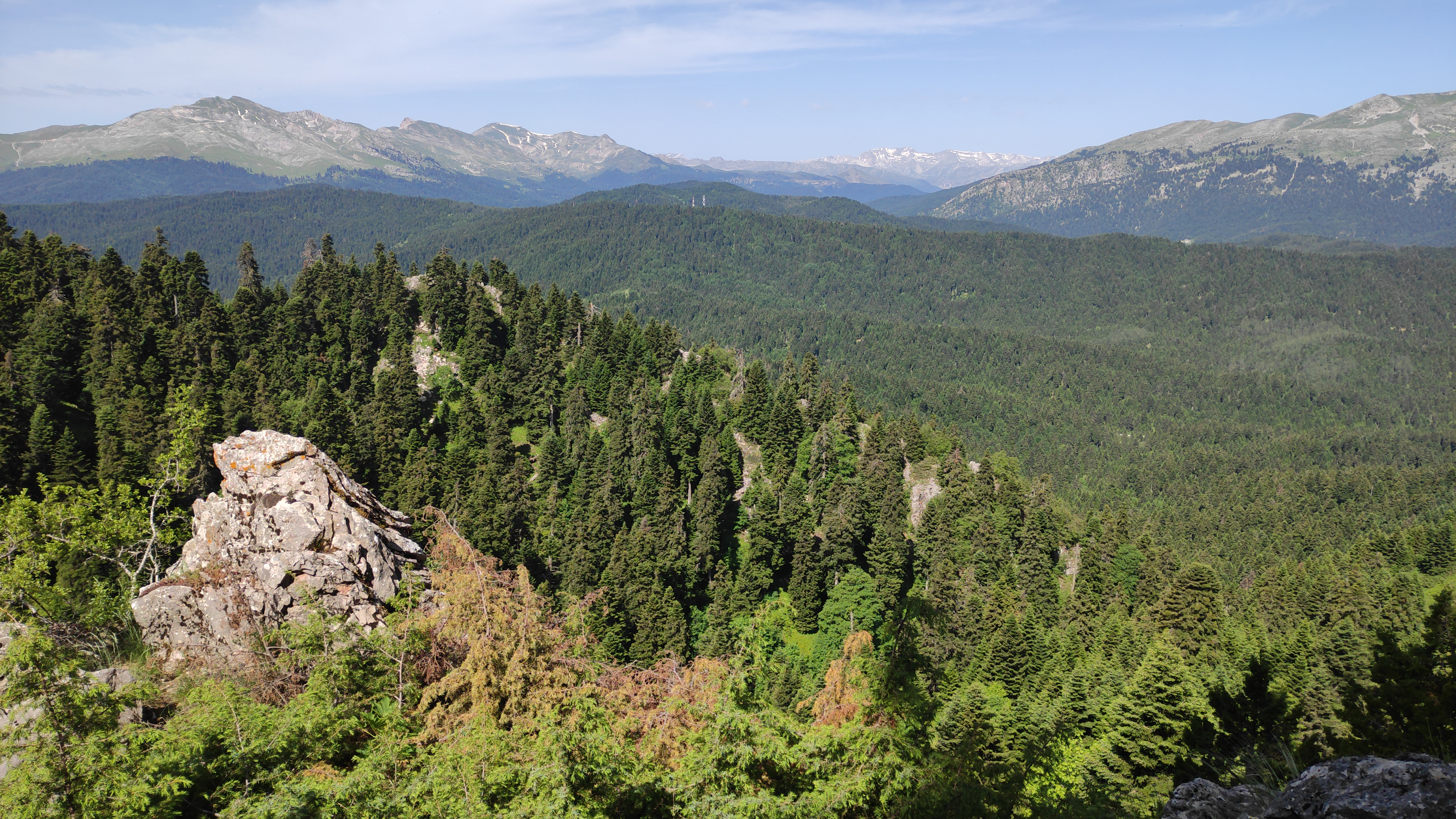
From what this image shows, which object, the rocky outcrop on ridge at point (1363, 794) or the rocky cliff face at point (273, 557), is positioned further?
the rocky cliff face at point (273, 557)

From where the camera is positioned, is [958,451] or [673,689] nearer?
[673,689]

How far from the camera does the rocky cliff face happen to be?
2800 cm

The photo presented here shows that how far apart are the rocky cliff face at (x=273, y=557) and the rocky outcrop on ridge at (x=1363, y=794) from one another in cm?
2607

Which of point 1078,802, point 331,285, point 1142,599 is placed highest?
point 331,285

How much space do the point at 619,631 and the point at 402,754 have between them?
1965 inches

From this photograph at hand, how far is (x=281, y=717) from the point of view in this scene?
734 inches

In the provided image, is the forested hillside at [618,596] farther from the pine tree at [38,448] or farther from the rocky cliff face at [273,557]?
the rocky cliff face at [273,557]

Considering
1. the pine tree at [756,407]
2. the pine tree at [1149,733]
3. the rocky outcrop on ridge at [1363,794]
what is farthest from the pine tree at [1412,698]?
the pine tree at [756,407]

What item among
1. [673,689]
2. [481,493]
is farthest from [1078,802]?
[481,493]

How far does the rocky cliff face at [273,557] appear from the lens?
91.9 ft

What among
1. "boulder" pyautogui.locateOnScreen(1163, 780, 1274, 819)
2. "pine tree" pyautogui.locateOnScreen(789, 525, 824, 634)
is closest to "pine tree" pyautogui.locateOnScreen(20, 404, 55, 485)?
"pine tree" pyautogui.locateOnScreen(789, 525, 824, 634)

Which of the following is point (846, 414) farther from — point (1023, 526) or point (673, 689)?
point (673, 689)

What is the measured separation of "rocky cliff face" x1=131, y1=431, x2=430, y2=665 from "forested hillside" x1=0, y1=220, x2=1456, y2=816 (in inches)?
72.4

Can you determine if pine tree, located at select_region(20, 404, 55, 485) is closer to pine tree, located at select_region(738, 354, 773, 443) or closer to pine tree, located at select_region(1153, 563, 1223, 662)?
pine tree, located at select_region(738, 354, 773, 443)
